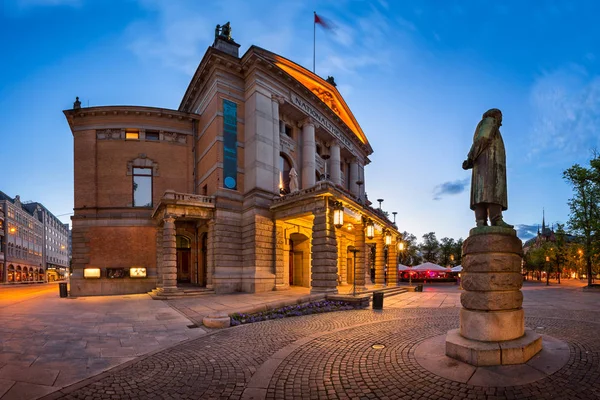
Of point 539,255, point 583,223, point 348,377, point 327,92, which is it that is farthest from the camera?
point 539,255

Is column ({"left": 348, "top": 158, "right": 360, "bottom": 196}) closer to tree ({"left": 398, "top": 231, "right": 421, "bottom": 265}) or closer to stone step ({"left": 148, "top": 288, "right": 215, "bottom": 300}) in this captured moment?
stone step ({"left": 148, "top": 288, "right": 215, "bottom": 300})

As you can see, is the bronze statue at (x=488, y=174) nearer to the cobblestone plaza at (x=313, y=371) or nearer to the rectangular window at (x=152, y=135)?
the cobblestone plaza at (x=313, y=371)

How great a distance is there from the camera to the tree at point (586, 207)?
28.2 metres

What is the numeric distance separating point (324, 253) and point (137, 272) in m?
14.5

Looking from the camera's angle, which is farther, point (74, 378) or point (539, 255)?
point (539, 255)

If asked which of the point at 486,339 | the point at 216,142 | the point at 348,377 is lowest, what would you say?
the point at 348,377

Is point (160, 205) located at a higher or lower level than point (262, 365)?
higher

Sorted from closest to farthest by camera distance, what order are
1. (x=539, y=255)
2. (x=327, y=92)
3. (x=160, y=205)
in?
(x=160, y=205) < (x=327, y=92) < (x=539, y=255)

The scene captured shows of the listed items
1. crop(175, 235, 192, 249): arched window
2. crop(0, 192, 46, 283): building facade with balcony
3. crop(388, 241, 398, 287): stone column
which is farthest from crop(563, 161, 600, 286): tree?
crop(0, 192, 46, 283): building facade with balcony

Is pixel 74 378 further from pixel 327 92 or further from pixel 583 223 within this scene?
pixel 583 223

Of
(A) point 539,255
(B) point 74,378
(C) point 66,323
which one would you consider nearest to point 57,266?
(C) point 66,323

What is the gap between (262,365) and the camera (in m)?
6.06

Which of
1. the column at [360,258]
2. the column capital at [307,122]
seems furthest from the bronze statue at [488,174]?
the column capital at [307,122]

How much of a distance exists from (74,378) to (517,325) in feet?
26.6
